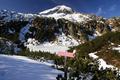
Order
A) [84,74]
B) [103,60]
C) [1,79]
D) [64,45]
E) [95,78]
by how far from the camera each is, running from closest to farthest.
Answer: [1,79] → [95,78] → [84,74] → [103,60] → [64,45]

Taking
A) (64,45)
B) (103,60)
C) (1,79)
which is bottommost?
(1,79)

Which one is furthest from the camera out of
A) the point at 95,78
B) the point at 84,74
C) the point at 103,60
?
the point at 103,60

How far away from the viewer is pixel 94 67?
20.1 meters

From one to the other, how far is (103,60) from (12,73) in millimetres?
29419

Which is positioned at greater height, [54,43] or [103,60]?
[54,43]

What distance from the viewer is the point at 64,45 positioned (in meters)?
191

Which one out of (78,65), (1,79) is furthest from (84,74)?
(1,79)

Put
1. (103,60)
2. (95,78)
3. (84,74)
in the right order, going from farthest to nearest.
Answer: (103,60), (84,74), (95,78)

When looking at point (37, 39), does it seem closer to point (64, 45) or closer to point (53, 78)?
point (64, 45)

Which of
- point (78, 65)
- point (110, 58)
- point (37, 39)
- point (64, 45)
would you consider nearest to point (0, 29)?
point (37, 39)

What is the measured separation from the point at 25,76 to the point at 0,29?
597 ft

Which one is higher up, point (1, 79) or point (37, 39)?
point (37, 39)

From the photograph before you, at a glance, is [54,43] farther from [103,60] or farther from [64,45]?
[103,60]

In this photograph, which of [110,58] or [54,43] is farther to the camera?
[54,43]
